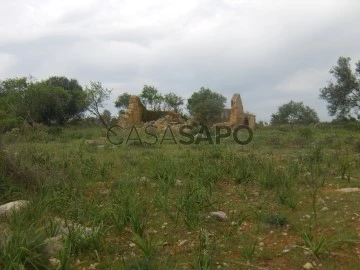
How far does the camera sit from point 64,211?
13.5 feet

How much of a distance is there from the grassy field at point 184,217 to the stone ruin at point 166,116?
1798 centimetres

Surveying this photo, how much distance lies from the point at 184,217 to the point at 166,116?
2275 centimetres

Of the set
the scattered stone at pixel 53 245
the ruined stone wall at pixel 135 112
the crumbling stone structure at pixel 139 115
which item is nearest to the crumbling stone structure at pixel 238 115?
the crumbling stone structure at pixel 139 115

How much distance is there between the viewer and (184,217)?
390 centimetres

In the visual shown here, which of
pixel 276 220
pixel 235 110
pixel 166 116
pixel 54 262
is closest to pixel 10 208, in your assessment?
pixel 54 262

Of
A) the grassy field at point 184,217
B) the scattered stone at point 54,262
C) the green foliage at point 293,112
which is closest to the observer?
the scattered stone at point 54,262

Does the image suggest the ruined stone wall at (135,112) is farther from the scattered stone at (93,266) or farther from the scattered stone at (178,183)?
the scattered stone at (93,266)

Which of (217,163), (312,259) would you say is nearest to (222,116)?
(217,163)

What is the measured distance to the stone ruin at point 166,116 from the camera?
79.7 feet

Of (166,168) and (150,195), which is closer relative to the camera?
(150,195)

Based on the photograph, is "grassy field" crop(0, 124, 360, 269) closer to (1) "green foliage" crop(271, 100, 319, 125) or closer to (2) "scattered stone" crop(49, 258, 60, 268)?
(2) "scattered stone" crop(49, 258, 60, 268)

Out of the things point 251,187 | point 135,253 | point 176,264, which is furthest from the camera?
point 251,187

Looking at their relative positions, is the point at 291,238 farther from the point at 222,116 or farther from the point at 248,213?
the point at 222,116

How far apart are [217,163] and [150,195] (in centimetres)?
192
